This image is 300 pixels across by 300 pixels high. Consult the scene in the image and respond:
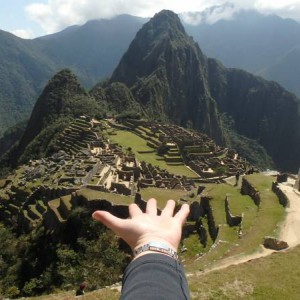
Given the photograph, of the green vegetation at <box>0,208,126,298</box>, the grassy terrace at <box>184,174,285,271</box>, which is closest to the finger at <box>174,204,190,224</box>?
the grassy terrace at <box>184,174,285,271</box>

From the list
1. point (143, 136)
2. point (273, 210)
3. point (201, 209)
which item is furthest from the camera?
point (143, 136)

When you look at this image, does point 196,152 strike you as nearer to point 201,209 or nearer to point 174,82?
point 201,209

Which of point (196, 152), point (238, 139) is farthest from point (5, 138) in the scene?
point (238, 139)

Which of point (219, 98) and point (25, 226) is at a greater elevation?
point (25, 226)

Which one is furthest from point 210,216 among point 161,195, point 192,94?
point 192,94

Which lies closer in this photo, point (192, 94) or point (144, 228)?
point (144, 228)

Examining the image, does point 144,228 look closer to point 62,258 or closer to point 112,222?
point 112,222
